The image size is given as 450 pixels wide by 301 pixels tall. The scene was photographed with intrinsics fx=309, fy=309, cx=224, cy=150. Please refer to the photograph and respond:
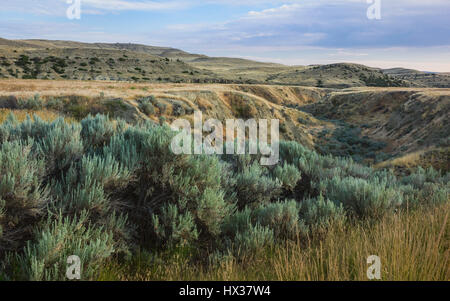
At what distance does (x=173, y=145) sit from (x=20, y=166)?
6.85 ft

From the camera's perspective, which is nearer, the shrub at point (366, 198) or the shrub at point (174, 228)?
the shrub at point (174, 228)

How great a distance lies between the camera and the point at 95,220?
3.68m

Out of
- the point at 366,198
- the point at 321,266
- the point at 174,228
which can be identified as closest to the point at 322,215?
the point at 366,198

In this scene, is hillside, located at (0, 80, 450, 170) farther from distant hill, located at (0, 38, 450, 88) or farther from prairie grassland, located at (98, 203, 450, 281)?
distant hill, located at (0, 38, 450, 88)

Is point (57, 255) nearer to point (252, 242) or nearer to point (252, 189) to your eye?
point (252, 242)

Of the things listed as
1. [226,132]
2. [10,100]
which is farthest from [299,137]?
[10,100]

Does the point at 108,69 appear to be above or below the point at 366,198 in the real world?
above

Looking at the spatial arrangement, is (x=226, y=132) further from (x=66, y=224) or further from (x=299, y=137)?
(x=66, y=224)

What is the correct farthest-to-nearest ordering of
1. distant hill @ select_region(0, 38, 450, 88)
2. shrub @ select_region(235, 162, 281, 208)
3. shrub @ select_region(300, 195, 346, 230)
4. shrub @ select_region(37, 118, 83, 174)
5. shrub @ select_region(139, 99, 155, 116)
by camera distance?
distant hill @ select_region(0, 38, 450, 88)
shrub @ select_region(139, 99, 155, 116)
shrub @ select_region(235, 162, 281, 208)
shrub @ select_region(300, 195, 346, 230)
shrub @ select_region(37, 118, 83, 174)

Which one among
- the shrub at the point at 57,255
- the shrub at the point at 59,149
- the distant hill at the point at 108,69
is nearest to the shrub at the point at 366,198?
the shrub at the point at 57,255

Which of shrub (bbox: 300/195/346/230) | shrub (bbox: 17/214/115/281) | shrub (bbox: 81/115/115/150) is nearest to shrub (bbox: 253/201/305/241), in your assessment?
shrub (bbox: 300/195/346/230)

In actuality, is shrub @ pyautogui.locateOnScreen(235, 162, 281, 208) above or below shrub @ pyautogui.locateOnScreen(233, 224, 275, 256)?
above

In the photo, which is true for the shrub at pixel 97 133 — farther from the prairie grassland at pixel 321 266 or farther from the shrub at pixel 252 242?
the shrub at pixel 252 242

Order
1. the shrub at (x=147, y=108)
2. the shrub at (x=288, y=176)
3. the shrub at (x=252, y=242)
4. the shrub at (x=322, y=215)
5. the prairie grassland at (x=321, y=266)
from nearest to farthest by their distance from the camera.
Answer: the prairie grassland at (x=321, y=266), the shrub at (x=252, y=242), the shrub at (x=322, y=215), the shrub at (x=288, y=176), the shrub at (x=147, y=108)
